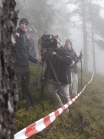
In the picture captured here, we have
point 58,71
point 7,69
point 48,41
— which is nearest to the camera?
point 7,69

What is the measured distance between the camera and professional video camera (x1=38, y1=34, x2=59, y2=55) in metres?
6.11

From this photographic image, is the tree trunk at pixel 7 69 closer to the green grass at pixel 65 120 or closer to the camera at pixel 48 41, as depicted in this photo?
the green grass at pixel 65 120

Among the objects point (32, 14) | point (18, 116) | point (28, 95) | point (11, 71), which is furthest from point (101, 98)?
point (32, 14)

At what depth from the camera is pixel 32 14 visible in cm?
1906

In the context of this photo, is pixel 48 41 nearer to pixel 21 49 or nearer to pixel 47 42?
pixel 47 42

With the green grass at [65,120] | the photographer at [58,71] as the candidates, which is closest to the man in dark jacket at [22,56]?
the green grass at [65,120]

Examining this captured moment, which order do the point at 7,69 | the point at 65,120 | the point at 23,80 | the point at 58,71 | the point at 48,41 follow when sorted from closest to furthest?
the point at 7,69 → the point at 23,80 → the point at 65,120 → the point at 48,41 → the point at 58,71

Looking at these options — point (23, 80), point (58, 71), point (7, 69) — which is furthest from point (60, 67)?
point (7, 69)

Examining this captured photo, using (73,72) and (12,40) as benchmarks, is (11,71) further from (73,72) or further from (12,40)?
(73,72)

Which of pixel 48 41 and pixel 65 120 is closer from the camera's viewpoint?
pixel 65 120

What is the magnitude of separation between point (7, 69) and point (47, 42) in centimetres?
473

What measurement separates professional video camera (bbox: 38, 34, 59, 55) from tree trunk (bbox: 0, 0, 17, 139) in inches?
182

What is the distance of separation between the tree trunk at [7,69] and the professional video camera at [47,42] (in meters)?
4.61

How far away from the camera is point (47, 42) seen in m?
6.11
